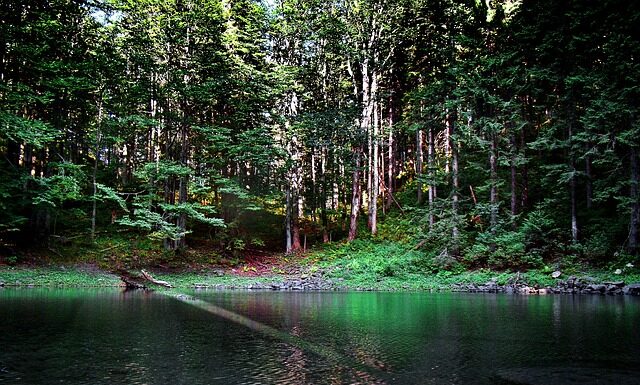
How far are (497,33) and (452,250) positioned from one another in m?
11.4

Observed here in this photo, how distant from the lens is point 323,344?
7.76 meters

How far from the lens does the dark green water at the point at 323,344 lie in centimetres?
570

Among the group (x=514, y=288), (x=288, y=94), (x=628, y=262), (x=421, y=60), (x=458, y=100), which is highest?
(x=421, y=60)

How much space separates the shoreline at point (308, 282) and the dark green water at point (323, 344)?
447 cm

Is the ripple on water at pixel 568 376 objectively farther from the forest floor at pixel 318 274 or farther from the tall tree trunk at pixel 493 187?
the tall tree trunk at pixel 493 187

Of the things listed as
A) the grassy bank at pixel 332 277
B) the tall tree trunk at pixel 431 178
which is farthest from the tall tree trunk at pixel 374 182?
the grassy bank at pixel 332 277

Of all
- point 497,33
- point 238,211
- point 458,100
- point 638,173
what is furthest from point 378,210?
point 638,173

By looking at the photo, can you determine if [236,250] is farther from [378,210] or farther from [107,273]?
[378,210]

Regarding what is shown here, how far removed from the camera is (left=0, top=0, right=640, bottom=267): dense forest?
2044 cm

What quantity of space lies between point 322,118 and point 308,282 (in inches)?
416

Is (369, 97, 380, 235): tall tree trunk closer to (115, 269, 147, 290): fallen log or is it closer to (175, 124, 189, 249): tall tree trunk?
(175, 124, 189, 249): tall tree trunk

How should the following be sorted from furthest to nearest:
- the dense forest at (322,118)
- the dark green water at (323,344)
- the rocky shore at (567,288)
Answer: the dense forest at (322,118), the rocky shore at (567,288), the dark green water at (323,344)

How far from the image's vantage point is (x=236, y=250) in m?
27.9

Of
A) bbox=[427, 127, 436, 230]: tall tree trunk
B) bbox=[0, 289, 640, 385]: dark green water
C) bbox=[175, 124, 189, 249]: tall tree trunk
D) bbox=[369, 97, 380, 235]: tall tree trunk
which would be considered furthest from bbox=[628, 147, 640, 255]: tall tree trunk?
bbox=[175, 124, 189, 249]: tall tree trunk
